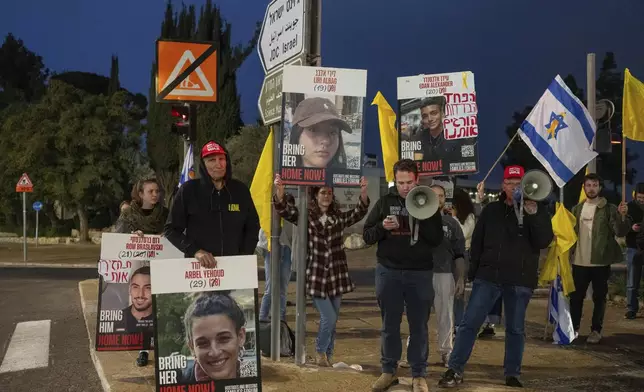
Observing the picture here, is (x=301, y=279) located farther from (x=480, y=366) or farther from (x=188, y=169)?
(x=188, y=169)

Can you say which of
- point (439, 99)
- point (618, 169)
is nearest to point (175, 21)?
point (618, 169)

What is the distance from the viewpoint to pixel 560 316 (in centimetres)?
818

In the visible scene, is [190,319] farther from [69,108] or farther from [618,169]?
[618,169]

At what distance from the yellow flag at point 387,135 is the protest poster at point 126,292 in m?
3.34

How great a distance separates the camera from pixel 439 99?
321 inches

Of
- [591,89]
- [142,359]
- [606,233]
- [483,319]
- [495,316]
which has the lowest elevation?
[142,359]

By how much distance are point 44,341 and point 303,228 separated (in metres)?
4.73

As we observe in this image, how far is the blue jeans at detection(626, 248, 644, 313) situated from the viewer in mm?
10422

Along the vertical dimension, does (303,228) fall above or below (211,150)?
below

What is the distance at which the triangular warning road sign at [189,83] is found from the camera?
10023mm

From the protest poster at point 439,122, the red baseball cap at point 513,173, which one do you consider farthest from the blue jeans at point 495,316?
the red baseball cap at point 513,173

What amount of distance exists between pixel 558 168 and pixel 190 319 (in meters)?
5.00

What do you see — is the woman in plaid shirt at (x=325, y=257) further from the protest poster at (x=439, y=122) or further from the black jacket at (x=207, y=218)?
the protest poster at (x=439, y=122)

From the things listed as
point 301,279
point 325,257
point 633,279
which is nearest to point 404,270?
point 301,279
